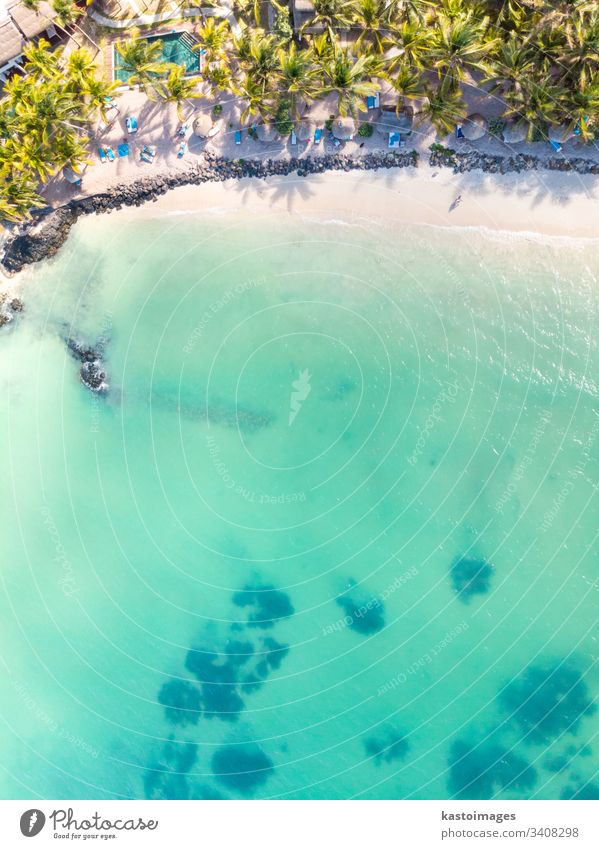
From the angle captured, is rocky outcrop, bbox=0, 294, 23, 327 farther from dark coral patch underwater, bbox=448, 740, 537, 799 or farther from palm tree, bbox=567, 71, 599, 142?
dark coral patch underwater, bbox=448, 740, 537, 799

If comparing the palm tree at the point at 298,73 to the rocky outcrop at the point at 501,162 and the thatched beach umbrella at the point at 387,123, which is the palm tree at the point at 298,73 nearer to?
the thatched beach umbrella at the point at 387,123

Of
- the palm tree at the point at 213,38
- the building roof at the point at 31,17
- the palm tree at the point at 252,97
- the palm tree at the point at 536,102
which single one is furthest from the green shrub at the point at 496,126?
the building roof at the point at 31,17

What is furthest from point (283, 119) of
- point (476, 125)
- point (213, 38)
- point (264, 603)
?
point (264, 603)

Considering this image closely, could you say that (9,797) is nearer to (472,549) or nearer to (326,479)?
(326,479)

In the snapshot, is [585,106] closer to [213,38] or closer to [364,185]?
[364,185]

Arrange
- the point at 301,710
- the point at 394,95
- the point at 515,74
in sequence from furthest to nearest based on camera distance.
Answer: the point at 301,710
the point at 394,95
the point at 515,74
